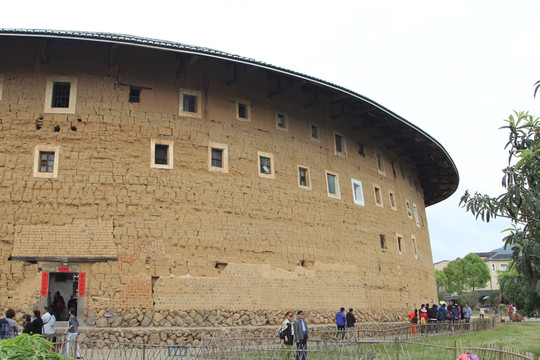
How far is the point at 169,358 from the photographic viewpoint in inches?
440

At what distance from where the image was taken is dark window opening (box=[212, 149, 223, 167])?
1614 cm

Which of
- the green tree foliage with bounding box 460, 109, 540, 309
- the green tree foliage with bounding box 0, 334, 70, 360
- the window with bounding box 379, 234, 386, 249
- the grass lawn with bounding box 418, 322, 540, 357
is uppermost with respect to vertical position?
the window with bounding box 379, 234, 386, 249

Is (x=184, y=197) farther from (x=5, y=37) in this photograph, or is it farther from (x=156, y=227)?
(x=5, y=37)

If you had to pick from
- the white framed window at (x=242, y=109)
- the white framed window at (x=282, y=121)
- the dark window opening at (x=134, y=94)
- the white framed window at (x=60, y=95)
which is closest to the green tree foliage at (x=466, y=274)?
the white framed window at (x=282, y=121)

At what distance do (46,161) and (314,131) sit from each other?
9002 mm

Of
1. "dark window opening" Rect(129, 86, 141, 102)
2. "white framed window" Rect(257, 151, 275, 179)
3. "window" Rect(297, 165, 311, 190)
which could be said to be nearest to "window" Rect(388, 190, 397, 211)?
"window" Rect(297, 165, 311, 190)

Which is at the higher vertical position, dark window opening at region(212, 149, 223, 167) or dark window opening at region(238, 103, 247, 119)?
dark window opening at region(238, 103, 247, 119)

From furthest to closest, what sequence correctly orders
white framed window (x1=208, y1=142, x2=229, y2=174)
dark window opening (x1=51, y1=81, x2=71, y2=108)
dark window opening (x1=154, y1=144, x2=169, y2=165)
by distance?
white framed window (x1=208, y1=142, x2=229, y2=174), dark window opening (x1=154, y1=144, x2=169, y2=165), dark window opening (x1=51, y1=81, x2=71, y2=108)

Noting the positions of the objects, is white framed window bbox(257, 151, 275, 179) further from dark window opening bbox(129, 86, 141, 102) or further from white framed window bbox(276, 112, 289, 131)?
dark window opening bbox(129, 86, 141, 102)

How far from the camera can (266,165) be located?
1717cm

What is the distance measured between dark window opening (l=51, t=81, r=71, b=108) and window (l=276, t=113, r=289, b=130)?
659cm

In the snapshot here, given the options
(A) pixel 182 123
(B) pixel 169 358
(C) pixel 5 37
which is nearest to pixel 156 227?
(A) pixel 182 123

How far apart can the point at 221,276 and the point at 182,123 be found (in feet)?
15.1

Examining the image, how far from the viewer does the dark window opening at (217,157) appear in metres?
16.1
